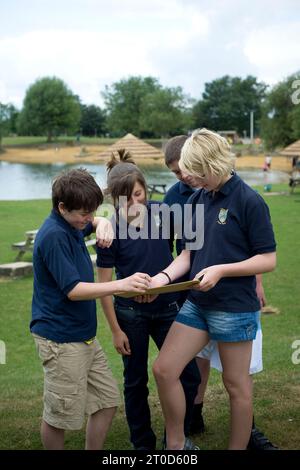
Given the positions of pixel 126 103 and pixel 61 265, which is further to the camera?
pixel 126 103

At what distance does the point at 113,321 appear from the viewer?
10.8ft

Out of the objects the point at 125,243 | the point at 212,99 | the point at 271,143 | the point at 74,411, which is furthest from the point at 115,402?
the point at 212,99

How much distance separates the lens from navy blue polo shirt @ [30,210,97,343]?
114 inches

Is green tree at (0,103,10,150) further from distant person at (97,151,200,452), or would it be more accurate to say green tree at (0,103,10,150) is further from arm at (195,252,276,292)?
arm at (195,252,276,292)

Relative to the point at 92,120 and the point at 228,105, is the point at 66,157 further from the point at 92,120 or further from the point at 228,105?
the point at 92,120

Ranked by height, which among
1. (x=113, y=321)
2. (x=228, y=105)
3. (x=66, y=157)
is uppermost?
(x=228, y=105)

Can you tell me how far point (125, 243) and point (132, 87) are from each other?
108135mm

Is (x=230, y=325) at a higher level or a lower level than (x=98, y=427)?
higher

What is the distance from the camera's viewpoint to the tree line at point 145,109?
95.4 metres

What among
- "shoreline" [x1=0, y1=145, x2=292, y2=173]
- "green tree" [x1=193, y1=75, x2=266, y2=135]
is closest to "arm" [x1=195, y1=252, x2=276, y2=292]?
"shoreline" [x1=0, y1=145, x2=292, y2=173]

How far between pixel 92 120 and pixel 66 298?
122 m

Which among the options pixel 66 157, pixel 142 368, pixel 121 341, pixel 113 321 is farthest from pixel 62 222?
pixel 66 157

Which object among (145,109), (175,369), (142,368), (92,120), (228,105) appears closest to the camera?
(175,369)

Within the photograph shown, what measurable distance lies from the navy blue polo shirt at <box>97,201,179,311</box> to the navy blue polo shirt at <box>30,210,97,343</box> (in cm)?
28
